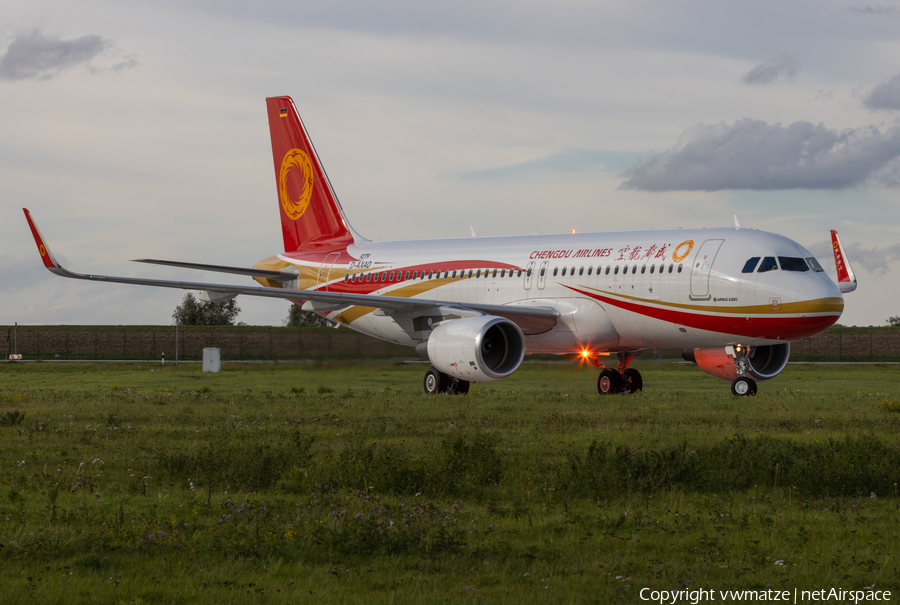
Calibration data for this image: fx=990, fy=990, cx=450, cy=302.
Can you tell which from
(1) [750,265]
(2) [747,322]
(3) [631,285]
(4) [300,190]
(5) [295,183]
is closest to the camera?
(2) [747,322]

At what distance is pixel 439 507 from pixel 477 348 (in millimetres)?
13701

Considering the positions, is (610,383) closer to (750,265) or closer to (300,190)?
(750,265)

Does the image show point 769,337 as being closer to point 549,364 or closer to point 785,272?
point 785,272

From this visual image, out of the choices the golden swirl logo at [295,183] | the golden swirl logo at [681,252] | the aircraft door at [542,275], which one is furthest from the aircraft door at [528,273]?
the golden swirl logo at [295,183]

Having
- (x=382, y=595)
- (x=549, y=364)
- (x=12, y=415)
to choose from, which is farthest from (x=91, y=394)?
(x=382, y=595)

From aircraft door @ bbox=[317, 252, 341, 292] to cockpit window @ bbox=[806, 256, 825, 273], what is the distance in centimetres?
1522

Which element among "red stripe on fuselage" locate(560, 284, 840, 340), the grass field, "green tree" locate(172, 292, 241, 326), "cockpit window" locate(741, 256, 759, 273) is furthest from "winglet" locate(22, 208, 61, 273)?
"green tree" locate(172, 292, 241, 326)

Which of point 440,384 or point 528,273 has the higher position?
point 528,273

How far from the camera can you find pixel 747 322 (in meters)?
22.8

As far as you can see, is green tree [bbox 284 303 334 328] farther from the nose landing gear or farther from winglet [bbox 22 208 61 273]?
the nose landing gear

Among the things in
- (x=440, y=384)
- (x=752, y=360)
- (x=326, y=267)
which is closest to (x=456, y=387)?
(x=440, y=384)

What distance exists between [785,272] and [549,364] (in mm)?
6514

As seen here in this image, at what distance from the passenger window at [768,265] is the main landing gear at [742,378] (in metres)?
2.46

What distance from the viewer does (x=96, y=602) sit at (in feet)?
22.3
